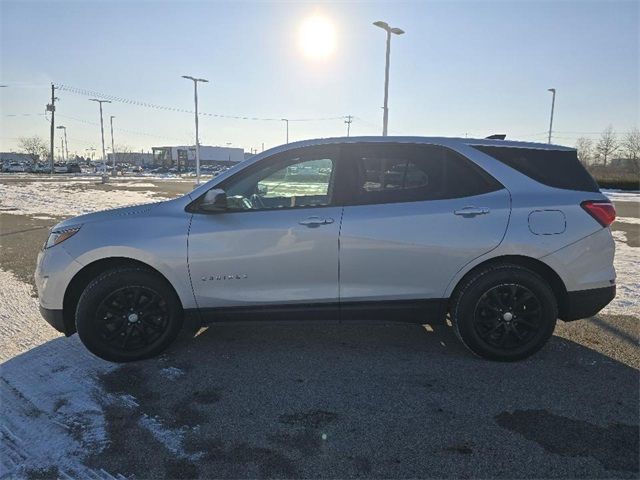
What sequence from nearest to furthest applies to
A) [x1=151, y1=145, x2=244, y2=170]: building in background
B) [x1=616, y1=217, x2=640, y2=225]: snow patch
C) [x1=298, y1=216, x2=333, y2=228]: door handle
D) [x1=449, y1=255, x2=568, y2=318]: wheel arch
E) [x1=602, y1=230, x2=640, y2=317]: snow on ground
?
[x1=298, y1=216, x2=333, y2=228]: door handle < [x1=449, y1=255, x2=568, y2=318]: wheel arch < [x1=602, y1=230, x2=640, y2=317]: snow on ground < [x1=616, y1=217, x2=640, y2=225]: snow patch < [x1=151, y1=145, x2=244, y2=170]: building in background

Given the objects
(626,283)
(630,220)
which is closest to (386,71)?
(630,220)

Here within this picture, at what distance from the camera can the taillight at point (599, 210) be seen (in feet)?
11.7

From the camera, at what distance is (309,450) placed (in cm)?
252

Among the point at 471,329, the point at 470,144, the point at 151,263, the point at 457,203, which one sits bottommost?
the point at 471,329

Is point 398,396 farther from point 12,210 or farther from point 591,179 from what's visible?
point 12,210

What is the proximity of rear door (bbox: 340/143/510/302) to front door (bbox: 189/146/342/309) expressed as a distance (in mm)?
161

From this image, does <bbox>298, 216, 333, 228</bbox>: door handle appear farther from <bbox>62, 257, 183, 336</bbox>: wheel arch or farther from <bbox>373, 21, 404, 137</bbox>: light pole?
<bbox>373, 21, 404, 137</bbox>: light pole

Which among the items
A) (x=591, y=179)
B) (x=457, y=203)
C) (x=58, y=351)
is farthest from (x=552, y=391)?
(x=58, y=351)

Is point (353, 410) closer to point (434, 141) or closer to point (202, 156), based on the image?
point (434, 141)

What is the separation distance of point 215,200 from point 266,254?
58cm

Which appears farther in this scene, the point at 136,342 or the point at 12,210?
the point at 12,210

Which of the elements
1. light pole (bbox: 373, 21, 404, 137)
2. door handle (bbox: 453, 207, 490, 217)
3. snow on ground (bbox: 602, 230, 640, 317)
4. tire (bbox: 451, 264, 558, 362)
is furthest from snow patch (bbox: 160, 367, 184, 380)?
light pole (bbox: 373, 21, 404, 137)

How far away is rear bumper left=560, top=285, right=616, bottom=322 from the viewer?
11.9ft

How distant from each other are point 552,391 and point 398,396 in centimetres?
112
